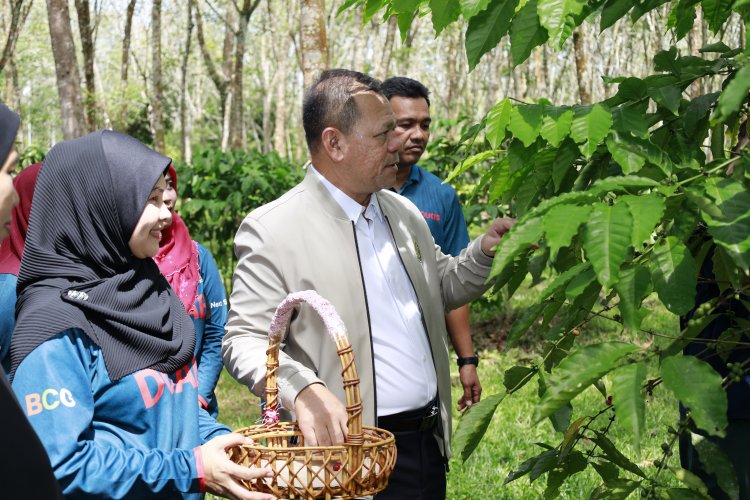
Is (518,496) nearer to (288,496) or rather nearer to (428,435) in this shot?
(428,435)

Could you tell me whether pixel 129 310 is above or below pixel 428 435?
above

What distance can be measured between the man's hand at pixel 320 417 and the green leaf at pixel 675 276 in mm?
984

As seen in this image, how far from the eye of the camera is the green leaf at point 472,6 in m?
1.97

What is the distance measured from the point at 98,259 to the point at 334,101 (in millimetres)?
1043

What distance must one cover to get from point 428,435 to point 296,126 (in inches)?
1963

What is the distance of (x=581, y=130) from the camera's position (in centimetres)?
203

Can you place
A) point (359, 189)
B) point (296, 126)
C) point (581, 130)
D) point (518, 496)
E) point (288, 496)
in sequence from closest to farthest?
point (581, 130) < point (288, 496) < point (359, 189) < point (518, 496) < point (296, 126)

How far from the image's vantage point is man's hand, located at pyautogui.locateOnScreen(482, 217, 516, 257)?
2903 mm

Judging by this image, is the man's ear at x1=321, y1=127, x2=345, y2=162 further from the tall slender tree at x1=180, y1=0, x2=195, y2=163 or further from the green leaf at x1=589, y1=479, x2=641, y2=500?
the tall slender tree at x1=180, y1=0, x2=195, y2=163

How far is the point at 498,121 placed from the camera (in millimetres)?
2201

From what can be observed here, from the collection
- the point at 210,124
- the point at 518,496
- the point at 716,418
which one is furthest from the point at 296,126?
the point at 716,418

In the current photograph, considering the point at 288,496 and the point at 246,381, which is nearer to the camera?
the point at 288,496

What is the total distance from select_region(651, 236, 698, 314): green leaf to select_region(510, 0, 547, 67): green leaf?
0.59 metres

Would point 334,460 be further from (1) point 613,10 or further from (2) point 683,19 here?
(2) point 683,19
